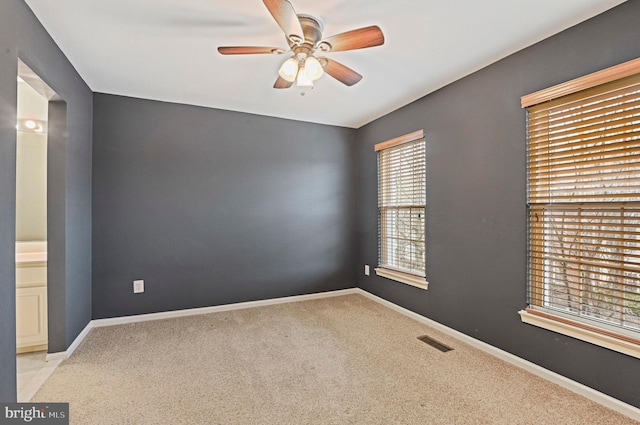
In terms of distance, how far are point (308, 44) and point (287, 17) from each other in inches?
17.5

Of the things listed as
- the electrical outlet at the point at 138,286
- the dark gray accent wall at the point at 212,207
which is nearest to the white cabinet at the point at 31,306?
the dark gray accent wall at the point at 212,207

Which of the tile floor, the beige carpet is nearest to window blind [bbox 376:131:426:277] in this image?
the beige carpet

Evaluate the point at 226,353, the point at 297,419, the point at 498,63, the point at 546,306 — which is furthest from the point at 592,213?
the point at 226,353

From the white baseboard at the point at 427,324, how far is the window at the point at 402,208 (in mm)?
425

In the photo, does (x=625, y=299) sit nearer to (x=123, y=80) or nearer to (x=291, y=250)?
(x=291, y=250)

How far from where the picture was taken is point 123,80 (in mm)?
2916

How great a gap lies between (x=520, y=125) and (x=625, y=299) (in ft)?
4.39

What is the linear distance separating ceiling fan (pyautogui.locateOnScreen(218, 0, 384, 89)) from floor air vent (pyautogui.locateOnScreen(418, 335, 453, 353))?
7.83 feet

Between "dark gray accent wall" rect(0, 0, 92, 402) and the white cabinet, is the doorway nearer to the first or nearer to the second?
the white cabinet

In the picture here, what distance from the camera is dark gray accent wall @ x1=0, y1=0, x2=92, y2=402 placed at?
1630 mm

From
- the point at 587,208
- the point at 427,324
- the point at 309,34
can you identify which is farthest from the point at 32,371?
the point at 587,208

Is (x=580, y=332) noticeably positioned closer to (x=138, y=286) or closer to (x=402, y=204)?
(x=402, y=204)

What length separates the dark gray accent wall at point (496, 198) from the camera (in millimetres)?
1921

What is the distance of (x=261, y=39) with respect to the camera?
2.26 meters
